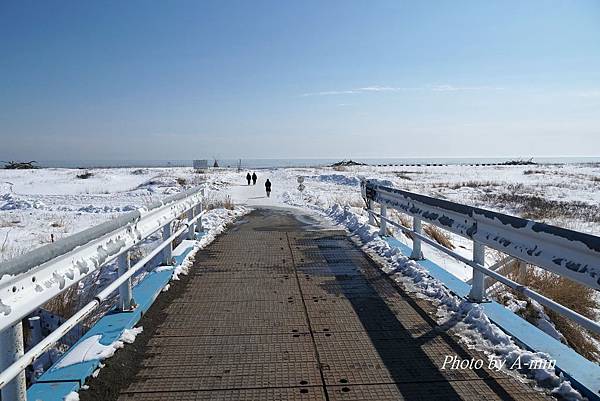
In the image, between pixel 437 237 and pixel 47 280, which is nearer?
pixel 47 280

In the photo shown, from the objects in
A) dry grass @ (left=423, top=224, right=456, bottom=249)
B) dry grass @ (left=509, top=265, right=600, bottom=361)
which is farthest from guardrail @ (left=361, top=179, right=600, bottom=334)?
dry grass @ (left=423, top=224, right=456, bottom=249)

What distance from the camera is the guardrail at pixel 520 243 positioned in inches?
139

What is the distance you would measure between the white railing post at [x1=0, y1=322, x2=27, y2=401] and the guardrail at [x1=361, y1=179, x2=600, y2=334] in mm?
3763

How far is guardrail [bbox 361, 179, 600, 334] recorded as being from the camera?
3.54m

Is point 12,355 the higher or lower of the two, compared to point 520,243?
lower

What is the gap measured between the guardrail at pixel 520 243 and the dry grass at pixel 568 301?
162 cm

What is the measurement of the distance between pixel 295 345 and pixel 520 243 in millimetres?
2376

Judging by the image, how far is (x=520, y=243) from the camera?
4586 mm

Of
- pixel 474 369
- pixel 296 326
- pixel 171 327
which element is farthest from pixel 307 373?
pixel 171 327

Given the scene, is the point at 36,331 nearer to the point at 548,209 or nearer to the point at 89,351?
the point at 89,351

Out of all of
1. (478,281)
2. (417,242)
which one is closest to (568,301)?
(417,242)

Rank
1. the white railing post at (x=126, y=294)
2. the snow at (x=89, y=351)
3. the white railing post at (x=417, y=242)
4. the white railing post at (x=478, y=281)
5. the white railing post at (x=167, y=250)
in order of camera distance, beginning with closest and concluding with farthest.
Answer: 1. the snow at (x=89, y=351)
2. the white railing post at (x=126, y=294)
3. the white railing post at (x=478, y=281)
4. the white railing post at (x=167, y=250)
5. the white railing post at (x=417, y=242)

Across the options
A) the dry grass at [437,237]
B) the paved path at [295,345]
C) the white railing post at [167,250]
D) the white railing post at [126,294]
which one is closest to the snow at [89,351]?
the paved path at [295,345]

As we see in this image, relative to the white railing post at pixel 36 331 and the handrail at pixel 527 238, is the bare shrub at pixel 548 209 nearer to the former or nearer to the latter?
the handrail at pixel 527 238
